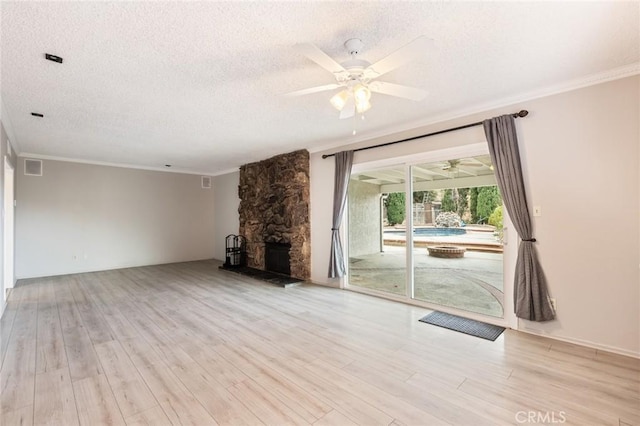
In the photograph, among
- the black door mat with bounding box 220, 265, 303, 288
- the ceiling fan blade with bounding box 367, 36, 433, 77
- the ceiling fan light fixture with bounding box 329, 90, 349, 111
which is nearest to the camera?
the ceiling fan blade with bounding box 367, 36, 433, 77

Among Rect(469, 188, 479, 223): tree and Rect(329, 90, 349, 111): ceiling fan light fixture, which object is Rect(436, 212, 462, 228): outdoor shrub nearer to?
Rect(469, 188, 479, 223): tree

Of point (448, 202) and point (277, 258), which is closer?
point (448, 202)

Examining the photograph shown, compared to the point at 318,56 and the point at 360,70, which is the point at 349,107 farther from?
the point at 318,56

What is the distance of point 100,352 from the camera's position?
274 cm

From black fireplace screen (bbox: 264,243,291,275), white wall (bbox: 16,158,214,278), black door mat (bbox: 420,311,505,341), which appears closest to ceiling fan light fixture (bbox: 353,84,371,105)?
black door mat (bbox: 420,311,505,341)

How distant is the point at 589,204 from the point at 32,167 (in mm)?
9154

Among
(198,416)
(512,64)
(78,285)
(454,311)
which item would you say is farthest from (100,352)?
(512,64)

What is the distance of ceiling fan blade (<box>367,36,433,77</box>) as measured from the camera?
1.69 metres

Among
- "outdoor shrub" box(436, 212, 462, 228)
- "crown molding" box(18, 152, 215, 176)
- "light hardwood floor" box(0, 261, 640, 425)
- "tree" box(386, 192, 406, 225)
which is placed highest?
"crown molding" box(18, 152, 215, 176)

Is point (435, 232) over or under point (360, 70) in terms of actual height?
under

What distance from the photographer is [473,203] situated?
3.82 metres

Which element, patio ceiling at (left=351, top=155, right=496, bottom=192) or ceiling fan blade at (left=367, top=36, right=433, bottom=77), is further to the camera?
patio ceiling at (left=351, top=155, right=496, bottom=192)

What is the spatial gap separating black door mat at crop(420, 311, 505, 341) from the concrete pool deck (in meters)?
0.23

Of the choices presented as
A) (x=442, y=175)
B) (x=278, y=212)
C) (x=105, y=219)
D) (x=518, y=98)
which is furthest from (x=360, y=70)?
(x=105, y=219)
